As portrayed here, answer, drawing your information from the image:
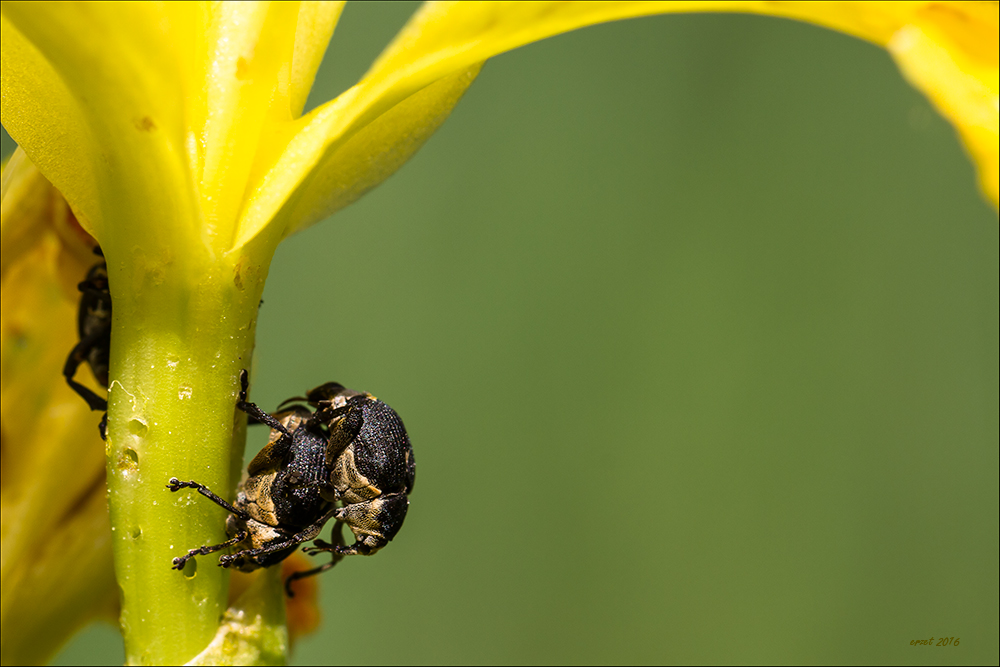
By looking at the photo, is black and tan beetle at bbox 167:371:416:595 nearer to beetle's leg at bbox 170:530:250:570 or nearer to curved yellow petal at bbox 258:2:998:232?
beetle's leg at bbox 170:530:250:570

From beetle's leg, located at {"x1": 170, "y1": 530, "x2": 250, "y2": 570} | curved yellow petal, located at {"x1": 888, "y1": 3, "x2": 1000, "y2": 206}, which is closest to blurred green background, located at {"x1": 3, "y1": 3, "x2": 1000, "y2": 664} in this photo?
beetle's leg, located at {"x1": 170, "y1": 530, "x2": 250, "y2": 570}

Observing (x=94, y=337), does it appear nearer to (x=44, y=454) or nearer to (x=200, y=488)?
(x=44, y=454)

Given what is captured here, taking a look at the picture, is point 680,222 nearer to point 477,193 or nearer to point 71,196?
point 477,193

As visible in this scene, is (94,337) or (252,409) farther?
(94,337)

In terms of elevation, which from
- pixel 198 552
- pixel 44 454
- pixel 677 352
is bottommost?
pixel 198 552

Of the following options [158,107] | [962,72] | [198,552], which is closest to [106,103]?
[158,107]

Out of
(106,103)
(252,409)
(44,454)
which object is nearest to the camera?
(106,103)

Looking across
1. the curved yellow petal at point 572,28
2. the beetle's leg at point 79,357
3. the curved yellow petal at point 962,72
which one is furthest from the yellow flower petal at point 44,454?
the curved yellow petal at point 962,72
